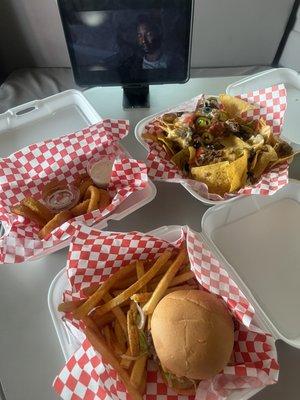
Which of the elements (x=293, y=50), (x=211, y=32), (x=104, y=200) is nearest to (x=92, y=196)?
(x=104, y=200)

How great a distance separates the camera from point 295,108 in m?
1.34

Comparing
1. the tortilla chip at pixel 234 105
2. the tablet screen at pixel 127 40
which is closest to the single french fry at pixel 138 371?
the tortilla chip at pixel 234 105

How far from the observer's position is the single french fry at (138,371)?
0.73m

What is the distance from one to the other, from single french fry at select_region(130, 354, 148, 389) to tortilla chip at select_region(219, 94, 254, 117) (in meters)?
0.84

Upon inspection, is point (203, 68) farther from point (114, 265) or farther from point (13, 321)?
point (13, 321)

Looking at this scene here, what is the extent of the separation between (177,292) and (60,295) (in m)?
0.30

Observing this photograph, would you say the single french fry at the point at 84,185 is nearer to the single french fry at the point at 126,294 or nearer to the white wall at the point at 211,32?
the single french fry at the point at 126,294

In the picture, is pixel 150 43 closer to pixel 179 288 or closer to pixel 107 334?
pixel 179 288

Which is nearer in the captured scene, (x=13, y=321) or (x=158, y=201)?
(x=13, y=321)

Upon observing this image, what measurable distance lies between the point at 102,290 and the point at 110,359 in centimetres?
16

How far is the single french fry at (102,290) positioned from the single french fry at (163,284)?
97mm

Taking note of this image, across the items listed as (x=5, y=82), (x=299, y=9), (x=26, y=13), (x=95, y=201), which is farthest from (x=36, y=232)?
(x=299, y=9)

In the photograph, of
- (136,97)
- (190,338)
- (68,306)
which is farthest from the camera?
(136,97)

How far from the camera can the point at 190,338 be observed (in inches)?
27.6
